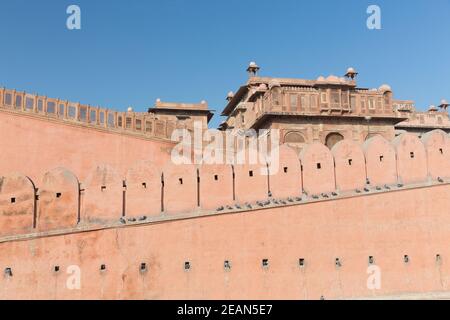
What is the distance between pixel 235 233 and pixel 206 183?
1634 millimetres

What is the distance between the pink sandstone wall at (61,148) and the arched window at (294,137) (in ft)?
23.7

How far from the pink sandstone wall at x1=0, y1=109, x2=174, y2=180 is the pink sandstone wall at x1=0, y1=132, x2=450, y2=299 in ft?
10.5

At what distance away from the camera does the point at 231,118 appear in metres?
31.2

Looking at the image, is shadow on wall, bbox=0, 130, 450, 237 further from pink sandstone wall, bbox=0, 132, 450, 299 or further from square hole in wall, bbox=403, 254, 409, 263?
square hole in wall, bbox=403, 254, 409, 263

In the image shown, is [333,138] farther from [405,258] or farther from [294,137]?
[405,258]

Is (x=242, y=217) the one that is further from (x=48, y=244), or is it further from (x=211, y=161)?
(x=48, y=244)

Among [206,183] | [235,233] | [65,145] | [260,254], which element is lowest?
[260,254]

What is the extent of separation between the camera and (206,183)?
50.9 feet

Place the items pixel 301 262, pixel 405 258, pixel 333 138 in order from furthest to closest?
1. pixel 333 138
2. pixel 405 258
3. pixel 301 262

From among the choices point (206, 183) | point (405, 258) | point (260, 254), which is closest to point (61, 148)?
point (206, 183)

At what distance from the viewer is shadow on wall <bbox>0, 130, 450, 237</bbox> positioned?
14.7 m

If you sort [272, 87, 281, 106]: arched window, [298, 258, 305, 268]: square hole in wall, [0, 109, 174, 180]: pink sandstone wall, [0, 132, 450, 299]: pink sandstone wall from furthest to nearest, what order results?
1. [272, 87, 281, 106]: arched window
2. [0, 109, 174, 180]: pink sandstone wall
3. [298, 258, 305, 268]: square hole in wall
4. [0, 132, 450, 299]: pink sandstone wall

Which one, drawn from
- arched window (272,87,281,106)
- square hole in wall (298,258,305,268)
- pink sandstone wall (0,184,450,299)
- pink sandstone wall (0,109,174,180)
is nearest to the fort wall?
pink sandstone wall (0,109,174,180)
